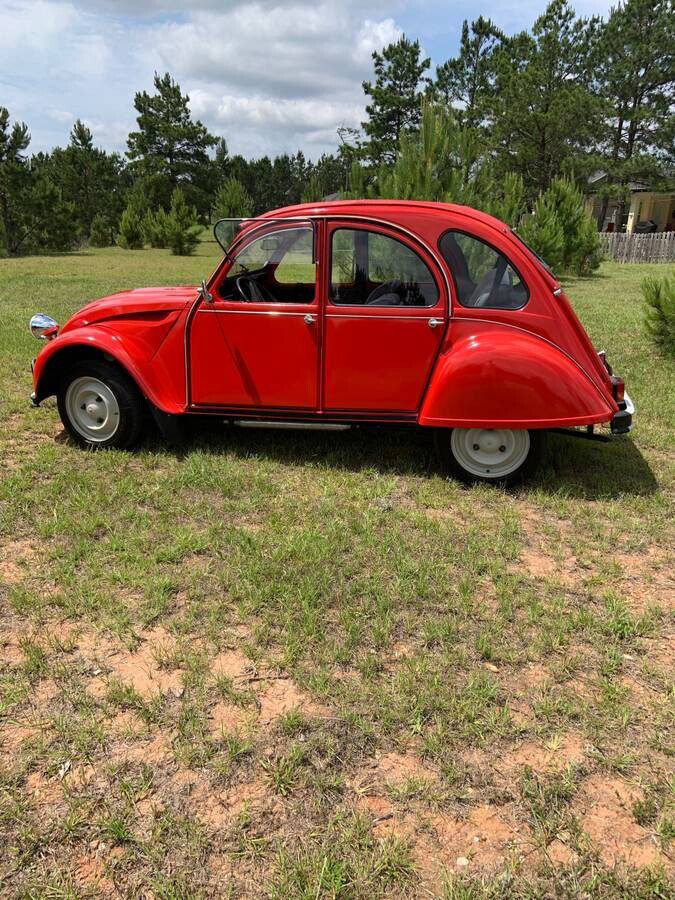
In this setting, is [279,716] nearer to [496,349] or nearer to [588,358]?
[496,349]

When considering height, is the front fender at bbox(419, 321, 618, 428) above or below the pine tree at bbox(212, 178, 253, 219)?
below

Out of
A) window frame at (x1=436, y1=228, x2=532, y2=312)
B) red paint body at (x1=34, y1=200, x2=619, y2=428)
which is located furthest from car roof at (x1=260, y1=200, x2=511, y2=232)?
window frame at (x1=436, y1=228, x2=532, y2=312)

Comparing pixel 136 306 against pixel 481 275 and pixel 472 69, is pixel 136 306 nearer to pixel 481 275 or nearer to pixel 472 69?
pixel 481 275

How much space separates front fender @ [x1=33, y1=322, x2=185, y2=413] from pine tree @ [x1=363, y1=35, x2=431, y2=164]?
4164cm

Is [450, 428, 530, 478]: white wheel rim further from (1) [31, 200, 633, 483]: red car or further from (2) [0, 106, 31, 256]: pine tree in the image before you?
(2) [0, 106, 31, 256]: pine tree

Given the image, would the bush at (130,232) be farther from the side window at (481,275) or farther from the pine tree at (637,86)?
the side window at (481,275)

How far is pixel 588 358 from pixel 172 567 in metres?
3.05

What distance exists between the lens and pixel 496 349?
4.19 m

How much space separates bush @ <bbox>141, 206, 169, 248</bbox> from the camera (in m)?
36.1

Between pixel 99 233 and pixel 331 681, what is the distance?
44334mm

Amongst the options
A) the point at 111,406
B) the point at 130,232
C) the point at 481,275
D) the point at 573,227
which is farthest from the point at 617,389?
the point at 130,232

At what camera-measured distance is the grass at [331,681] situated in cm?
201

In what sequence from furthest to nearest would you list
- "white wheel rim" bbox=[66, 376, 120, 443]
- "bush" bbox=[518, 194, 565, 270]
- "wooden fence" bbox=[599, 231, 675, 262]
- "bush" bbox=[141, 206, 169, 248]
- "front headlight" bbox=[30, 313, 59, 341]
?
"bush" bbox=[141, 206, 169, 248] < "wooden fence" bbox=[599, 231, 675, 262] < "bush" bbox=[518, 194, 565, 270] < "front headlight" bbox=[30, 313, 59, 341] < "white wheel rim" bbox=[66, 376, 120, 443]

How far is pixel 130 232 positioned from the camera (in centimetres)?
3797
